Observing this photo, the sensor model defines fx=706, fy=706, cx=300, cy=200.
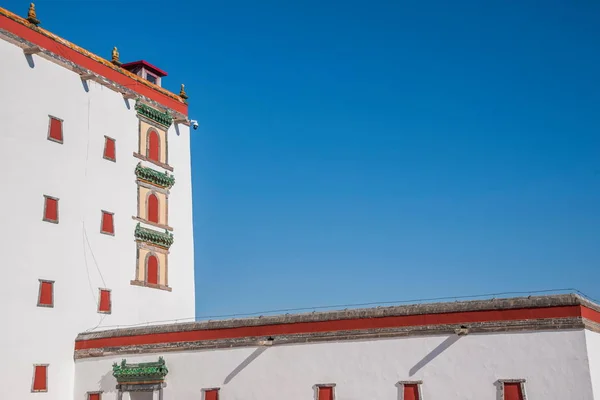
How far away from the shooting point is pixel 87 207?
109 feet

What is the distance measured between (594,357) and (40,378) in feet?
70.7

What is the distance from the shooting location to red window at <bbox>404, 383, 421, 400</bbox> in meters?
23.1

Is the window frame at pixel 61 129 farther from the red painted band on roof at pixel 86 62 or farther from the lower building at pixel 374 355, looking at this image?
the lower building at pixel 374 355

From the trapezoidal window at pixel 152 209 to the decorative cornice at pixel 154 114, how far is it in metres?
4.22

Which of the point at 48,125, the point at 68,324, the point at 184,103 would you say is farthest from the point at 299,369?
the point at 184,103

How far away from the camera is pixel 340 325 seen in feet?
82.3

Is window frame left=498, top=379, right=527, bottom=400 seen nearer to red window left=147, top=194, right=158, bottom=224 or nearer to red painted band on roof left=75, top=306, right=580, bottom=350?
red painted band on roof left=75, top=306, right=580, bottom=350

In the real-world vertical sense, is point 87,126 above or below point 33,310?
above

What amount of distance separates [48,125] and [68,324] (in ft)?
29.3

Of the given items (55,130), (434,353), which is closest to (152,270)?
(55,130)

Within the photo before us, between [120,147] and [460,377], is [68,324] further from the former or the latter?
[460,377]

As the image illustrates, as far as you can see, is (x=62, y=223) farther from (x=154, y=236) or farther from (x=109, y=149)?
(x=154, y=236)

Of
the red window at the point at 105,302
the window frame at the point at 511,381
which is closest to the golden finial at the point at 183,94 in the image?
the red window at the point at 105,302

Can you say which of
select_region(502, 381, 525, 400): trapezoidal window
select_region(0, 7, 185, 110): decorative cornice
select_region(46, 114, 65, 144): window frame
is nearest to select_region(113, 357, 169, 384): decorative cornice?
select_region(46, 114, 65, 144): window frame
